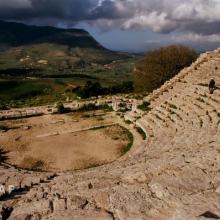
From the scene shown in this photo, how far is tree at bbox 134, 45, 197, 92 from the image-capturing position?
47.3 m

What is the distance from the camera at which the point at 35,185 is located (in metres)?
15.5

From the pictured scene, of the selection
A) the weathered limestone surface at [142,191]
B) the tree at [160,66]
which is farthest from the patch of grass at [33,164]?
the tree at [160,66]

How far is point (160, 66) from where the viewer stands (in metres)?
47.5

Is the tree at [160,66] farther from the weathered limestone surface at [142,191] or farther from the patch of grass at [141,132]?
the weathered limestone surface at [142,191]

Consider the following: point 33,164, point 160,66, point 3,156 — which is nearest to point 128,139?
point 33,164

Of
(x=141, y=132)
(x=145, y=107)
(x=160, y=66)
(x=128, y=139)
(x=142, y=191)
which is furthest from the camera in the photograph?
(x=160, y=66)

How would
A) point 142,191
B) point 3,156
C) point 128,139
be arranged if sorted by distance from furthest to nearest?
point 128,139
point 3,156
point 142,191

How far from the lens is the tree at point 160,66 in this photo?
155 ft

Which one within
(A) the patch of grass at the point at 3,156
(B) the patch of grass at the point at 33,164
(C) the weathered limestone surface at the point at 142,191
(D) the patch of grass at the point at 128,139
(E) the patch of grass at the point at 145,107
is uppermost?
(C) the weathered limestone surface at the point at 142,191

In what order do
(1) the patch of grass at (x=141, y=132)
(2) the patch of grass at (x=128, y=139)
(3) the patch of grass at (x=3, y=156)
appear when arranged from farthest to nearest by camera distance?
1. (1) the patch of grass at (x=141, y=132)
2. (2) the patch of grass at (x=128, y=139)
3. (3) the patch of grass at (x=3, y=156)

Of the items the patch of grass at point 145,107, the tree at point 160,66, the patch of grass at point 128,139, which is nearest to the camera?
the patch of grass at point 128,139

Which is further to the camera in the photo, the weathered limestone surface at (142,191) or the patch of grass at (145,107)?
the patch of grass at (145,107)

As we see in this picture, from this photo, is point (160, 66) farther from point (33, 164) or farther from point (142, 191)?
point (142, 191)

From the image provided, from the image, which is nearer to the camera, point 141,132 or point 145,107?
point 141,132
